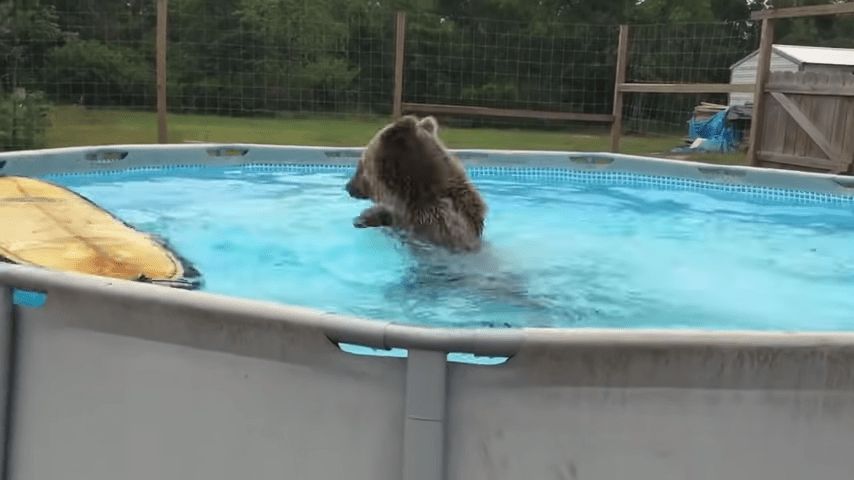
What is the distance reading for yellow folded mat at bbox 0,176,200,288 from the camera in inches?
111

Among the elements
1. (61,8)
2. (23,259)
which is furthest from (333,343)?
(61,8)

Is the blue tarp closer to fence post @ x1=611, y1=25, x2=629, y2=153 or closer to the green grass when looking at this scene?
the green grass

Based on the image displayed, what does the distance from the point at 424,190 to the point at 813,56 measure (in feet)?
49.9

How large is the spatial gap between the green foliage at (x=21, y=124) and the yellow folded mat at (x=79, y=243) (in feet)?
17.4

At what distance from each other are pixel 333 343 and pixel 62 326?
1.86 ft

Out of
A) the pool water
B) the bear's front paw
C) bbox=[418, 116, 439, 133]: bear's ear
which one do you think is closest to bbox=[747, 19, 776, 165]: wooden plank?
the pool water

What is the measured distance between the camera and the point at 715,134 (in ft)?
47.5

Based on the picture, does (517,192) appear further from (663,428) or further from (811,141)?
(663,428)

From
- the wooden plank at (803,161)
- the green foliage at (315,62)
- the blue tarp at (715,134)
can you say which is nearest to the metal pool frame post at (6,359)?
the wooden plank at (803,161)

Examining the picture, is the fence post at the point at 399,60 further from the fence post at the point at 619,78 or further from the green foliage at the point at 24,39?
the green foliage at the point at 24,39

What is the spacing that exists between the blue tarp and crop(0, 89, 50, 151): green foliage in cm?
934

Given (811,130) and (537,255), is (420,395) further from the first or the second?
(811,130)

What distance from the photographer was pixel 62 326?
1.59 meters

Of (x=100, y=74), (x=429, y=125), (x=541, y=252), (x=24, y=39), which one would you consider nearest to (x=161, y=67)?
(x=24, y=39)
